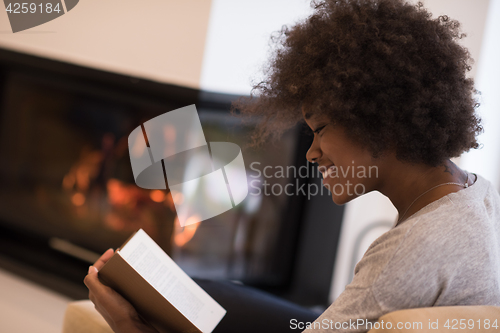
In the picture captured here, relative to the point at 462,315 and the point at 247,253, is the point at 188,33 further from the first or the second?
the point at 462,315

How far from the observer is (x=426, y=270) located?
0.59 meters

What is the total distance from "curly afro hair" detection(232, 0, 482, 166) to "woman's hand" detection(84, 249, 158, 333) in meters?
0.52

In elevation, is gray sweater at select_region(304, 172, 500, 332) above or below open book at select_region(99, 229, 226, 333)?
above

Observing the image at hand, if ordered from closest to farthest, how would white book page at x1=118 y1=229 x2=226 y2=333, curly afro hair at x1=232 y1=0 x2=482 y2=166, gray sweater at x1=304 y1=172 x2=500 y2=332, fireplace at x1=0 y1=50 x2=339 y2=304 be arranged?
gray sweater at x1=304 y1=172 x2=500 y2=332 < curly afro hair at x1=232 y1=0 x2=482 y2=166 < white book page at x1=118 y1=229 x2=226 y2=333 < fireplace at x1=0 y1=50 x2=339 y2=304

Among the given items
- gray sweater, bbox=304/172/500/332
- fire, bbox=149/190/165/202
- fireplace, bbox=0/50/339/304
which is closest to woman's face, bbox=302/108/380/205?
gray sweater, bbox=304/172/500/332

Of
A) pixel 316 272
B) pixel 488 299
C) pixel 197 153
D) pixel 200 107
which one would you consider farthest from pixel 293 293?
pixel 488 299

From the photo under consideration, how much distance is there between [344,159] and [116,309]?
514mm

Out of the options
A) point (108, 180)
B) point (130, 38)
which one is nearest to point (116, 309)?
point (108, 180)

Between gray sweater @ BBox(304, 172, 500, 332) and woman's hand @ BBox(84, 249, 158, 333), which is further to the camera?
woman's hand @ BBox(84, 249, 158, 333)

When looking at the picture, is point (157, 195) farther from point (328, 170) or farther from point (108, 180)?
point (328, 170)

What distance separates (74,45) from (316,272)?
1324 millimetres

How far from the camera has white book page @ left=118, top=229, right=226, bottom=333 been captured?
2.78 ft

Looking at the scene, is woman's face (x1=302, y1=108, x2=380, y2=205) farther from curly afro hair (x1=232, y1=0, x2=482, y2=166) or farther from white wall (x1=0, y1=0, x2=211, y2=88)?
white wall (x1=0, y1=0, x2=211, y2=88)

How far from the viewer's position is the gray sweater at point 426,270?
595 mm
